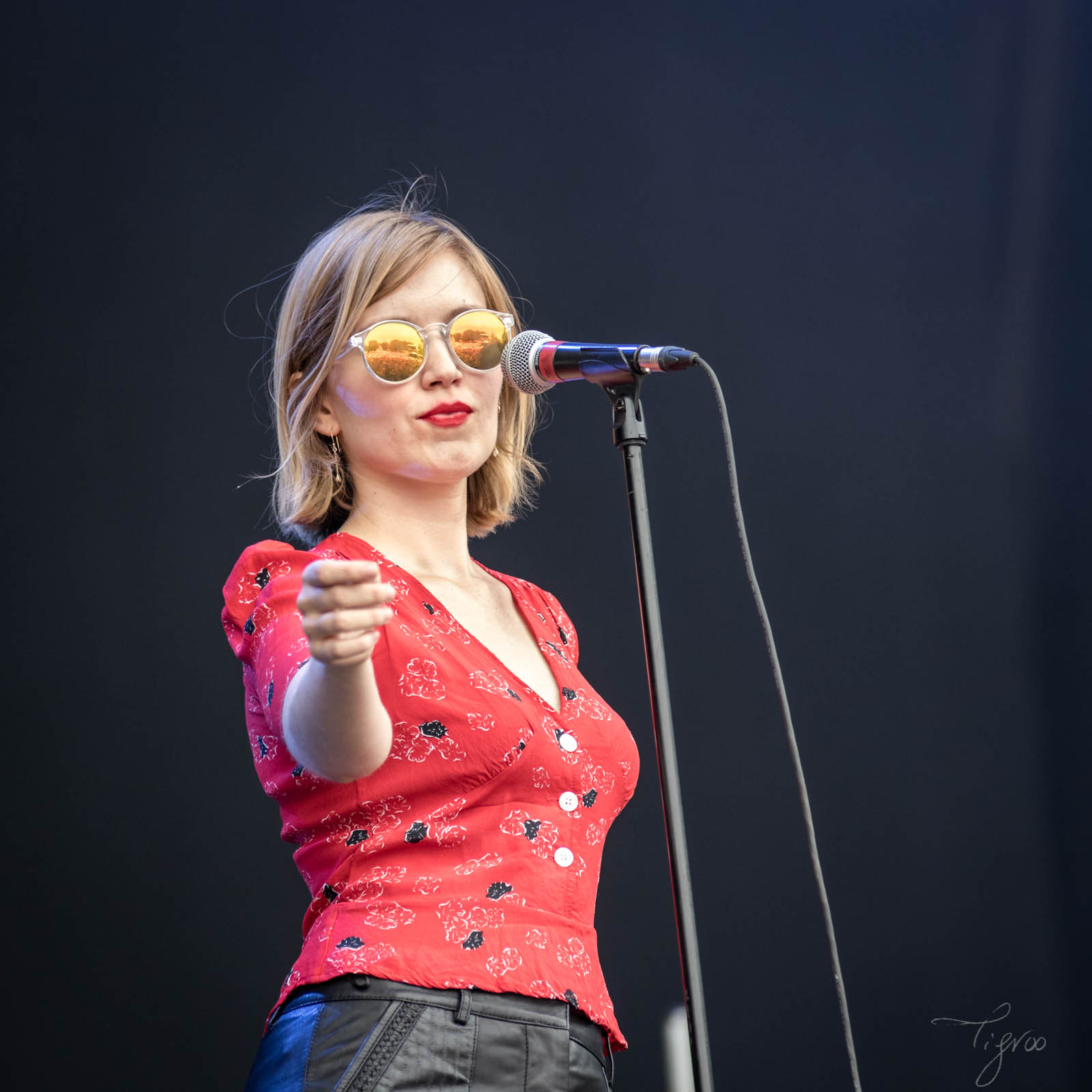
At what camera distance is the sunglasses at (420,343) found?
52.8 inches

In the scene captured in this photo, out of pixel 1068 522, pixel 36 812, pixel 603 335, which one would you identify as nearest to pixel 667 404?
pixel 603 335

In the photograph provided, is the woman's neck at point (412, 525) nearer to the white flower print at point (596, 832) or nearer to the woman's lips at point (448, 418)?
the woman's lips at point (448, 418)

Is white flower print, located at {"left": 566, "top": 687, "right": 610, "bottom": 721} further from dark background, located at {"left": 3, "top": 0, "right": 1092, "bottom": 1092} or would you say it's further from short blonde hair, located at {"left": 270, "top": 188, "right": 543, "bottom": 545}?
dark background, located at {"left": 3, "top": 0, "right": 1092, "bottom": 1092}

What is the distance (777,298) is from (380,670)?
1916 millimetres

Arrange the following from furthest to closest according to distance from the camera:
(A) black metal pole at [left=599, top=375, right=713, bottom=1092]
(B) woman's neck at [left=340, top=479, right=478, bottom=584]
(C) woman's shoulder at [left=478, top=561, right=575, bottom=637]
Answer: (C) woman's shoulder at [left=478, top=561, right=575, bottom=637], (B) woman's neck at [left=340, top=479, right=478, bottom=584], (A) black metal pole at [left=599, top=375, right=713, bottom=1092]

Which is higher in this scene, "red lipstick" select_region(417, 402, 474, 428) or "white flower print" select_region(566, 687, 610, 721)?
"red lipstick" select_region(417, 402, 474, 428)

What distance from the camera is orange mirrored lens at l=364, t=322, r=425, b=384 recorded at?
4.40ft

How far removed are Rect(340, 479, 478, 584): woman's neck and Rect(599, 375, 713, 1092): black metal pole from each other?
14.4 inches

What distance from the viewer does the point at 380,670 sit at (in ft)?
3.76

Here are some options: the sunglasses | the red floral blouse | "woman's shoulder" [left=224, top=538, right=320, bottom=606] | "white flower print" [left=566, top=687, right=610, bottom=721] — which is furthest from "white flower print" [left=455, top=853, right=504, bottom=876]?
the sunglasses

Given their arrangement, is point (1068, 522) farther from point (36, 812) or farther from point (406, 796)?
point (36, 812)

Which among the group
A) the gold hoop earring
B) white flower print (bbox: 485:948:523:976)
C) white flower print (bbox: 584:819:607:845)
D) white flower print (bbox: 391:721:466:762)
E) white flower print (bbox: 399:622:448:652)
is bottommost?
white flower print (bbox: 485:948:523:976)

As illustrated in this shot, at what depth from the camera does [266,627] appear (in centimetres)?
116

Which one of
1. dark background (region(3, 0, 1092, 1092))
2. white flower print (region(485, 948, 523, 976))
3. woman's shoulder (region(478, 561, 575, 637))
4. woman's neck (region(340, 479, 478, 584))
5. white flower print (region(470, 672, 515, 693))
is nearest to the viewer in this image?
white flower print (region(485, 948, 523, 976))
